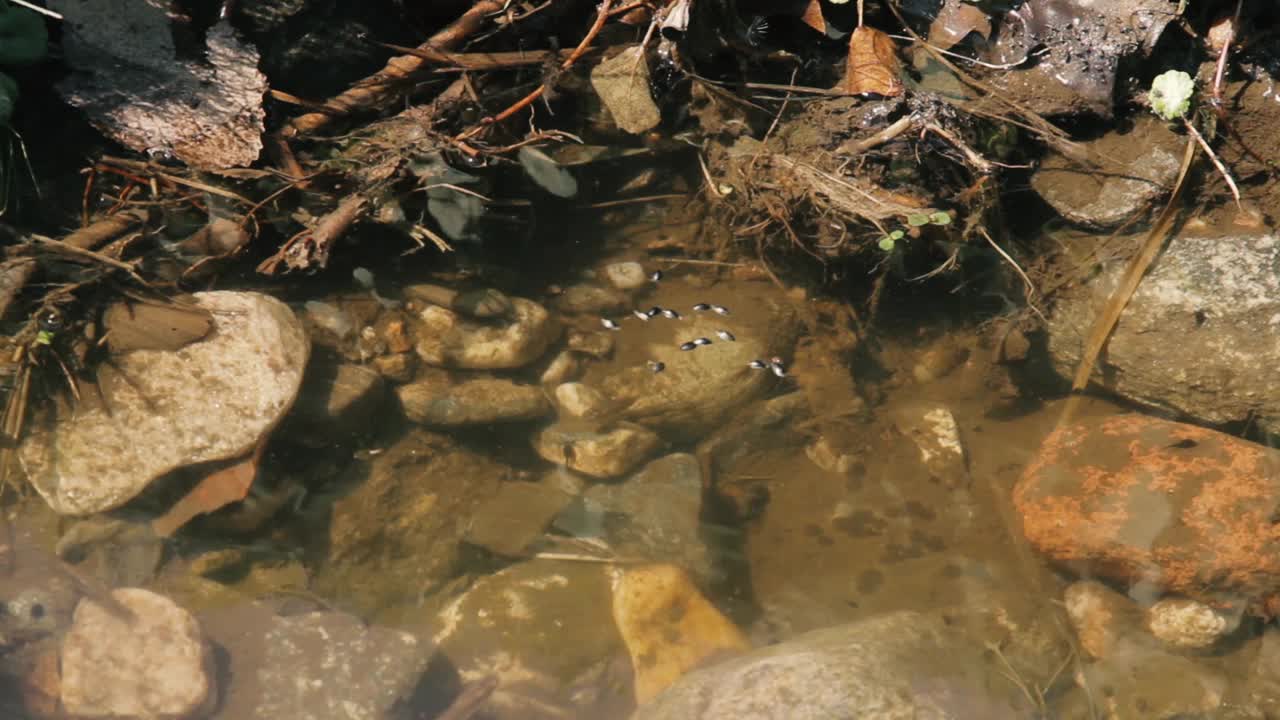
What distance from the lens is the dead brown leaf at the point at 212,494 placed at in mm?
4074

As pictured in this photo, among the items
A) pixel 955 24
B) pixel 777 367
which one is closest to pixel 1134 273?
pixel 955 24

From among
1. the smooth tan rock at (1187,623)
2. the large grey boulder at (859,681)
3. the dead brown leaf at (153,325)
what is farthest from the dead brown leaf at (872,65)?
the dead brown leaf at (153,325)

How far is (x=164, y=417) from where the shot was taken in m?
4.01

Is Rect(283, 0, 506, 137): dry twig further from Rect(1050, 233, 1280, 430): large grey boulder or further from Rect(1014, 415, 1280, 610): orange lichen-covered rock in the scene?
Rect(1014, 415, 1280, 610): orange lichen-covered rock

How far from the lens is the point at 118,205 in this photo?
425 centimetres

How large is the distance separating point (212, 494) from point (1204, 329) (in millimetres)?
4743

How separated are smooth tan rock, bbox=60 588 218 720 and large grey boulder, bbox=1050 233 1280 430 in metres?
4.50

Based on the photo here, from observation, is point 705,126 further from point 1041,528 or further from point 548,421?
point 1041,528

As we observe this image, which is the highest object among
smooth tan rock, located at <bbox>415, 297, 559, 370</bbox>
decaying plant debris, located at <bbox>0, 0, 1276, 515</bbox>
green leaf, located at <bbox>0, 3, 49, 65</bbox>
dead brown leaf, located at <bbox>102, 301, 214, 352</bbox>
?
green leaf, located at <bbox>0, 3, 49, 65</bbox>

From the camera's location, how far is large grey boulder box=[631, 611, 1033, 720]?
143 inches

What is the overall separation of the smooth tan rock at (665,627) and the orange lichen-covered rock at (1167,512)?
1.59 m

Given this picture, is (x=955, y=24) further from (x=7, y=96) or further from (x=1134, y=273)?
(x=7, y=96)

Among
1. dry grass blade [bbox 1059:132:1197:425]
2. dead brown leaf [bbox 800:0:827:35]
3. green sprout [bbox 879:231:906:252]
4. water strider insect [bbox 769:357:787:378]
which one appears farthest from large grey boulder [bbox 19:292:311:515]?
dry grass blade [bbox 1059:132:1197:425]

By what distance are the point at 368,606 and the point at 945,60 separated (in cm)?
388
